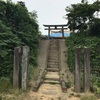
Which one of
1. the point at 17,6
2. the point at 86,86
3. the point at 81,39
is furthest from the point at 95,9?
the point at 86,86

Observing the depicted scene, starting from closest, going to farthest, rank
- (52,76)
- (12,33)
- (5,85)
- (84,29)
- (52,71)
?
(5,85), (52,76), (12,33), (52,71), (84,29)

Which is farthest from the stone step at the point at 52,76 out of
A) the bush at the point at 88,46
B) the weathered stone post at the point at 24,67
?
the weathered stone post at the point at 24,67

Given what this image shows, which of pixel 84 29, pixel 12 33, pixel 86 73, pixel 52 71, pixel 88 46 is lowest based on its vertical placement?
pixel 52 71

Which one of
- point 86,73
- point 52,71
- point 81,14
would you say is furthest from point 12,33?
point 81,14

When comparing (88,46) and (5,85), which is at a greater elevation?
(88,46)

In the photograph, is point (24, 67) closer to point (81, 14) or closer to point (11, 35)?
point (11, 35)

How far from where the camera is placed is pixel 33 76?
37.8 ft

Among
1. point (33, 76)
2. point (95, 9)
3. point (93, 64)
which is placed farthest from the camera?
point (95, 9)

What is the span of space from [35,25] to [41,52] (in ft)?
7.82

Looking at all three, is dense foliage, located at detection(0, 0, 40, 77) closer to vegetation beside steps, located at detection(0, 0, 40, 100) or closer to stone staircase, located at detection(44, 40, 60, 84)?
vegetation beside steps, located at detection(0, 0, 40, 100)

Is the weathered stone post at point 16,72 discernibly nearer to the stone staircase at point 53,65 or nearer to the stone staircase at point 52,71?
the stone staircase at point 52,71

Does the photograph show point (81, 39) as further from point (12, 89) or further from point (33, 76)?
point (12, 89)

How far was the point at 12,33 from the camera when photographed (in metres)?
13.0

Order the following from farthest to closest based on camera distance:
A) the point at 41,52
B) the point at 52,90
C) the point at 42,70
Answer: the point at 41,52
the point at 42,70
the point at 52,90
